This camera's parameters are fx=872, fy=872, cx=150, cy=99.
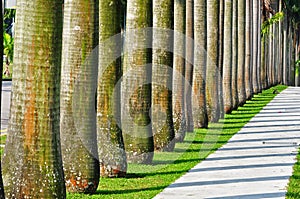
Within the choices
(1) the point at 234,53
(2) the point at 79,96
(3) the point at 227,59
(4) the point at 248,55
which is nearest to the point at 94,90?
(2) the point at 79,96

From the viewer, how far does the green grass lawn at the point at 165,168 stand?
43.7 ft

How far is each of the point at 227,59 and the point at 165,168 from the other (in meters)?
16.8

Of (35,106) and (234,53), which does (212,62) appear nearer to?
(234,53)

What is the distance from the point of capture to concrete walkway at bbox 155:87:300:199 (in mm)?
13070

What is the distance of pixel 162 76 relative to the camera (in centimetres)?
1847

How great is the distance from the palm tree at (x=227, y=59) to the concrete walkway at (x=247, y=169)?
5.99 meters

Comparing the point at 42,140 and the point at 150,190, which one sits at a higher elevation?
the point at 42,140

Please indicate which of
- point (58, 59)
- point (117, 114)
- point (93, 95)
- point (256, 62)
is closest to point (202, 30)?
point (117, 114)

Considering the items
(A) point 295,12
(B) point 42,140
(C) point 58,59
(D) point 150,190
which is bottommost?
(D) point 150,190

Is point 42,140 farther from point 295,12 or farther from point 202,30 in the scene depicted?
point 295,12

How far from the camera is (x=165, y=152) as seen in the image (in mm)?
18625

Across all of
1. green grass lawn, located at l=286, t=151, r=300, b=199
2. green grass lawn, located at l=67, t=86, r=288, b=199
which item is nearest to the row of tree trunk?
green grass lawn, located at l=67, t=86, r=288, b=199

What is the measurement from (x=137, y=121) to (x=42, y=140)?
6163mm

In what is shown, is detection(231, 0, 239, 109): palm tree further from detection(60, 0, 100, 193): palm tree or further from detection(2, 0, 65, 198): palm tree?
detection(2, 0, 65, 198): palm tree
